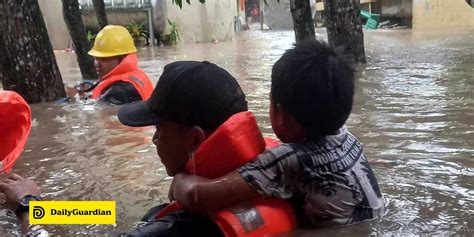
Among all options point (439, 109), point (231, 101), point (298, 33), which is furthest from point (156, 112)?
point (298, 33)

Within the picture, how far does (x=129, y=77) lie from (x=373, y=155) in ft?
7.78

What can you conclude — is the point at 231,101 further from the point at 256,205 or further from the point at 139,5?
the point at 139,5

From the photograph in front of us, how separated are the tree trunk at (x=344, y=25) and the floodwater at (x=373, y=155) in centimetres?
254

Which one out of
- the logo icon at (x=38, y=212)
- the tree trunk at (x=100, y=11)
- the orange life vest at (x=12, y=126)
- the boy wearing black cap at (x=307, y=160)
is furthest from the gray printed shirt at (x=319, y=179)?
the tree trunk at (x=100, y=11)

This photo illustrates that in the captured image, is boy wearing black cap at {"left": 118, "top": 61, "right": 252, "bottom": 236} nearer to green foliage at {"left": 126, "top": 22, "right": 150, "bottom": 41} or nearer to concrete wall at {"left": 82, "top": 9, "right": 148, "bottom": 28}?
green foliage at {"left": 126, "top": 22, "right": 150, "bottom": 41}

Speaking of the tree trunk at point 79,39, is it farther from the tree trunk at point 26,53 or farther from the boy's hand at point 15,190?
the boy's hand at point 15,190

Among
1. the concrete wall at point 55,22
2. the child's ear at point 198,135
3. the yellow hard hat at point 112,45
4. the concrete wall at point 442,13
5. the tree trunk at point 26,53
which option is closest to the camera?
the child's ear at point 198,135

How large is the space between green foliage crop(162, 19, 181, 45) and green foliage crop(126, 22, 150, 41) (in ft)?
2.02

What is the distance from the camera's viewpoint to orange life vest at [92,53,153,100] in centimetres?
521

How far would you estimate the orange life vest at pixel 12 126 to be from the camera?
3.26 m

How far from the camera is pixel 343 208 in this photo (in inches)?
87.0

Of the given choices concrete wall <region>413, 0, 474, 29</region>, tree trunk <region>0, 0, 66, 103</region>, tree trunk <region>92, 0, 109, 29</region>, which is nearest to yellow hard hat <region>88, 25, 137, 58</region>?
tree trunk <region>0, 0, 66, 103</region>

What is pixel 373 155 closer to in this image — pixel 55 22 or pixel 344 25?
pixel 344 25

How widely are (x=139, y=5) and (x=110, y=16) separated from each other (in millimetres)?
877
